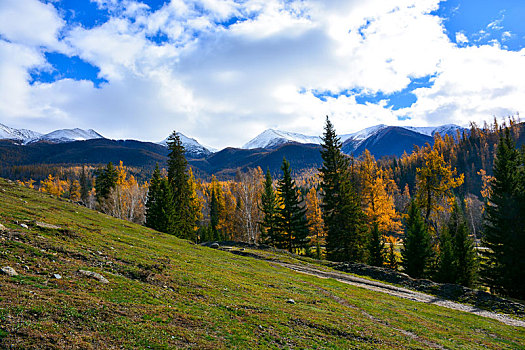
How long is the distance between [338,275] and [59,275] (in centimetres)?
2981

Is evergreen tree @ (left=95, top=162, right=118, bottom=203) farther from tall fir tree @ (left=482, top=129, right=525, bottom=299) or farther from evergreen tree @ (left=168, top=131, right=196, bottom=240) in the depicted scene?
tall fir tree @ (left=482, top=129, right=525, bottom=299)

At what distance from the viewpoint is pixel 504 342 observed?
56.2 feet

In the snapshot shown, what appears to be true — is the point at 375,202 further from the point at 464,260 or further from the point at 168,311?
the point at 168,311

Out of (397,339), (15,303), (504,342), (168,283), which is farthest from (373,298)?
(15,303)

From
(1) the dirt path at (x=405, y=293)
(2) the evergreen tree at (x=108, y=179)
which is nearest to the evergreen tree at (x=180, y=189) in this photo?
(2) the evergreen tree at (x=108, y=179)

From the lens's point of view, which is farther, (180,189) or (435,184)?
(180,189)

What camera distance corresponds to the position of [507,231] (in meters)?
35.7

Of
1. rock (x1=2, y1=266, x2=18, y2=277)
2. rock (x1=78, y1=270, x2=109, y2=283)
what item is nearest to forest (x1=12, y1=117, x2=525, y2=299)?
rock (x1=78, y1=270, x2=109, y2=283)

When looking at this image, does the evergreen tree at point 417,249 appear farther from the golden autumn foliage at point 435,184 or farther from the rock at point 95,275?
the rock at point 95,275

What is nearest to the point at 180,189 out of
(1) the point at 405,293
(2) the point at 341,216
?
(2) the point at 341,216

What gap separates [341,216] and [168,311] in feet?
125

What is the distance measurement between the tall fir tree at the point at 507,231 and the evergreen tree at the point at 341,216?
54.6 feet

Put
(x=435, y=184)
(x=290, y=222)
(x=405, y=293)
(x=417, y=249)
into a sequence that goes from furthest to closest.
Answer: (x=290, y=222) → (x=435, y=184) → (x=417, y=249) → (x=405, y=293)

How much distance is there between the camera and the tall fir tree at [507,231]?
3359cm
